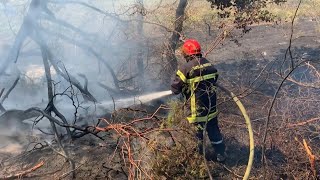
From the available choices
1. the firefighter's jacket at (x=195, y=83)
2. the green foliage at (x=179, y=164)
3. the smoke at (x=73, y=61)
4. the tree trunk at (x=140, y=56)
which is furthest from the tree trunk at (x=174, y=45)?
the green foliage at (x=179, y=164)

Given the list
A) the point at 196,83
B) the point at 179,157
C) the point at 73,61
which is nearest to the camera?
the point at 179,157

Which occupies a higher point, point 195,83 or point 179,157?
point 195,83

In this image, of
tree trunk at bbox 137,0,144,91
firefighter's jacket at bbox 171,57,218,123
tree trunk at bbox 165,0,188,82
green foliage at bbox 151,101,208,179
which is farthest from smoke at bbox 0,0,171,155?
green foliage at bbox 151,101,208,179

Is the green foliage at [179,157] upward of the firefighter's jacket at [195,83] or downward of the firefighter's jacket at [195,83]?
downward

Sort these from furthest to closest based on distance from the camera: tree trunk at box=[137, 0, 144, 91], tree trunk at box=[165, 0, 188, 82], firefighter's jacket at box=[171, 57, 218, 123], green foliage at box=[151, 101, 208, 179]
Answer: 1. tree trunk at box=[137, 0, 144, 91]
2. tree trunk at box=[165, 0, 188, 82]
3. firefighter's jacket at box=[171, 57, 218, 123]
4. green foliage at box=[151, 101, 208, 179]

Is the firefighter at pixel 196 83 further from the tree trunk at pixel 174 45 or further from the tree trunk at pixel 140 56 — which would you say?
the tree trunk at pixel 140 56

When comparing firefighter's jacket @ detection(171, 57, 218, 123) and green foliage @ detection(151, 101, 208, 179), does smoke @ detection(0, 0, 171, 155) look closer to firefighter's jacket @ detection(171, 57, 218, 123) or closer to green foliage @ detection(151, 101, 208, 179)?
firefighter's jacket @ detection(171, 57, 218, 123)

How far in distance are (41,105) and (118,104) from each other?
1516 mm

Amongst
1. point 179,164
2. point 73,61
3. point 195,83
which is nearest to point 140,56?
point 73,61

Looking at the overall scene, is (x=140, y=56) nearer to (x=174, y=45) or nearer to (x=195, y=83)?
(x=174, y=45)

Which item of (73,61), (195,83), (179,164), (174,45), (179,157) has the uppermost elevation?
(174,45)

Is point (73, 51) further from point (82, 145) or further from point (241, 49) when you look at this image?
point (241, 49)

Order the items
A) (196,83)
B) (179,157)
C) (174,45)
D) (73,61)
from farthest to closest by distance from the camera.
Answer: (73,61), (174,45), (196,83), (179,157)

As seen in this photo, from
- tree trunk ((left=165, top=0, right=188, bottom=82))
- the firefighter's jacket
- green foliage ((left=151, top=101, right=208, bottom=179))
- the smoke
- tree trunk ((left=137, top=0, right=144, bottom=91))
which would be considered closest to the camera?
green foliage ((left=151, top=101, right=208, bottom=179))
